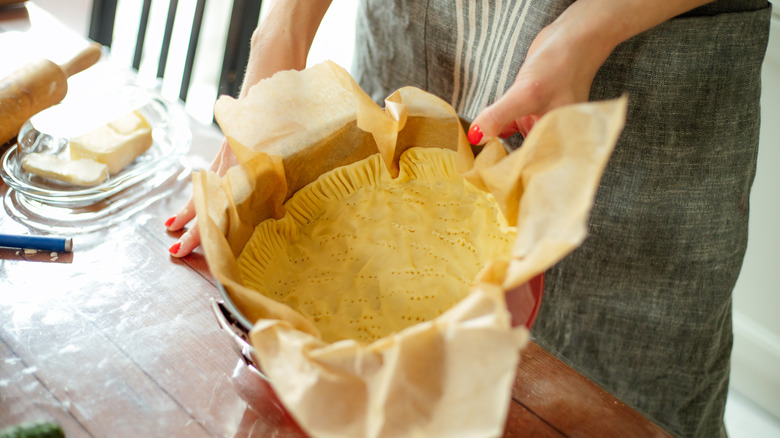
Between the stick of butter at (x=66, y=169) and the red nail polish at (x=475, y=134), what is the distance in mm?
463

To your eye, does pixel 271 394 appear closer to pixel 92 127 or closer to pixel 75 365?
pixel 75 365

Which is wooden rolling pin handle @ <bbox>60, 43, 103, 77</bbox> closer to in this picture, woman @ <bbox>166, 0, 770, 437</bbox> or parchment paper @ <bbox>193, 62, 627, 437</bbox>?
woman @ <bbox>166, 0, 770, 437</bbox>

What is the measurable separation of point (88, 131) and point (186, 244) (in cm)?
24

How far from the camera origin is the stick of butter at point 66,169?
77 cm

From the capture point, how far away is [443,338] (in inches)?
15.2

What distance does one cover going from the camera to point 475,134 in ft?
1.82

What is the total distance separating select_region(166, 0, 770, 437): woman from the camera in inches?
27.0

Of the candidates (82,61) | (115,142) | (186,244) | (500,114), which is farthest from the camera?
(82,61)

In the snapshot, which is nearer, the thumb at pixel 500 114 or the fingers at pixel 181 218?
the thumb at pixel 500 114

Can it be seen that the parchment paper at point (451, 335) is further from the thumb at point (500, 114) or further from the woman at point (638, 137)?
the woman at point (638, 137)

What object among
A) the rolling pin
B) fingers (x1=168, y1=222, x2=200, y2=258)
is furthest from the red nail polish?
the rolling pin

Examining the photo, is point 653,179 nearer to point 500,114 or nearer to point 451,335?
point 500,114

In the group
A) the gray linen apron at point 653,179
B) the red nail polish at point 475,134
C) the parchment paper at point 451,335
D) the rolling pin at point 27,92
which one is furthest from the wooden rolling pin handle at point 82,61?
the red nail polish at point 475,134

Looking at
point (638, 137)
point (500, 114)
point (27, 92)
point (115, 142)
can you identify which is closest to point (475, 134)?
point (500, 114)
